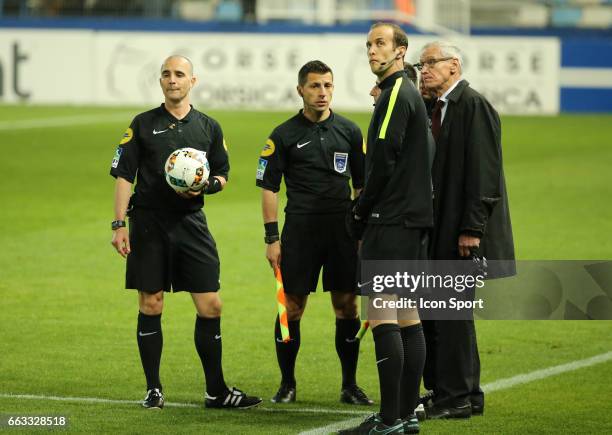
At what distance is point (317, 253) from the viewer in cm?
786

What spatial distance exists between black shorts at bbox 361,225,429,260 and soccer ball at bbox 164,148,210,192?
1211 millimetres

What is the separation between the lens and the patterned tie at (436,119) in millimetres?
7305

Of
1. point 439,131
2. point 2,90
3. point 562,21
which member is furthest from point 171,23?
point 439,131

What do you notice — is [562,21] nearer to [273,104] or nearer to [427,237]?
[273,104]

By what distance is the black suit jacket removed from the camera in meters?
7.12

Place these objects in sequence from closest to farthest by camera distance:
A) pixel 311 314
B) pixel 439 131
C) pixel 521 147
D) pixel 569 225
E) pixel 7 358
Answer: pixel 439 131 < pixel 7 358 < pixel 311 314 < pixel 569 225 < pixel 521 147

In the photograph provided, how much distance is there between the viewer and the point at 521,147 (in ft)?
78.7

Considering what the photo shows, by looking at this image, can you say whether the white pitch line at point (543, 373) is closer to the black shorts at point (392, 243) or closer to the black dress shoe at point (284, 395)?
the black dress shoe at point (284, 395)

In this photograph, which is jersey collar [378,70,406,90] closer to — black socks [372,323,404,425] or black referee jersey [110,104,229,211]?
black socks [372,323,404,425]

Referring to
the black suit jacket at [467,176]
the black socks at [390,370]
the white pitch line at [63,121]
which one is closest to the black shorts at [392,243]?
the black socks at [390,370]

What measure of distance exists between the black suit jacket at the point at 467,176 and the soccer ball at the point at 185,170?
139 cm

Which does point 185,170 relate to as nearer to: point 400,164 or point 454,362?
point 400,164

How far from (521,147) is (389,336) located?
17893 millimetres

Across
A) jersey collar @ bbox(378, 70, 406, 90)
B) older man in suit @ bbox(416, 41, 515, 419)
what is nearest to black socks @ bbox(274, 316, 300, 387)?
older man in suit @ bbox(416, 41, 515, 419)
